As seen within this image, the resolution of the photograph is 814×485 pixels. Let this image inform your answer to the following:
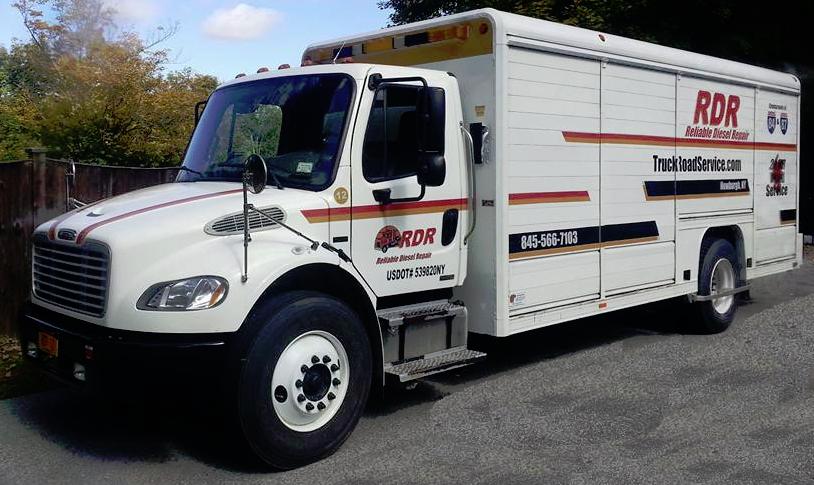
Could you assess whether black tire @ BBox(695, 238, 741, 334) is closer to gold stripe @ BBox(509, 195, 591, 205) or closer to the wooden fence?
gold stripe @ BBox(509, 195, 591, 205)

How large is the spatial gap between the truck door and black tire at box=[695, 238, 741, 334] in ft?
12.3

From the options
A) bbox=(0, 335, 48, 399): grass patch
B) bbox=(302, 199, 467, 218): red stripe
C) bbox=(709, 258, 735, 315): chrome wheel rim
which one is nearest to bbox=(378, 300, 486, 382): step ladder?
bbox=(302, 199, 467, 218): red stripe

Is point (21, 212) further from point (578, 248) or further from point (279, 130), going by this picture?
point (578, 248)

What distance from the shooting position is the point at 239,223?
202 inches

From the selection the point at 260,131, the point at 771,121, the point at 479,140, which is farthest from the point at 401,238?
the point at 771,121

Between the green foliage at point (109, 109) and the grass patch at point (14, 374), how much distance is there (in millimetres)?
5568

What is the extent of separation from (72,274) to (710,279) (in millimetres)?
6628

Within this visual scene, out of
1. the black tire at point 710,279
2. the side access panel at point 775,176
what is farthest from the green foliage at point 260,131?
the side access panel at point 775,176

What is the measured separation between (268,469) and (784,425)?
3.66 metres

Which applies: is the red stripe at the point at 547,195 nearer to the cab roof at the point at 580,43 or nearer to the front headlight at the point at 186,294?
the cab roof at the point at 580,43

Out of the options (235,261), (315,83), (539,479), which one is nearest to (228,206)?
(235,261)

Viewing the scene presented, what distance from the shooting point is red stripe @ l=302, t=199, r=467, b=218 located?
5.45 m

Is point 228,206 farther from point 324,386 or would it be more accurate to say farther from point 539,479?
point 539,479

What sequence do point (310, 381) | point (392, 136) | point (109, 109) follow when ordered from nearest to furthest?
1. point (310, 381)
2. point (392, 136)
3. point (109, 109)
